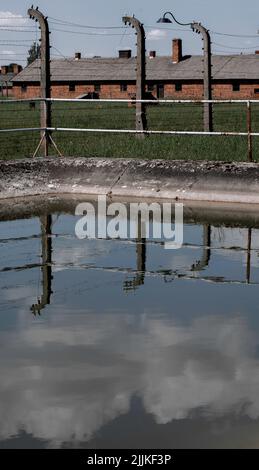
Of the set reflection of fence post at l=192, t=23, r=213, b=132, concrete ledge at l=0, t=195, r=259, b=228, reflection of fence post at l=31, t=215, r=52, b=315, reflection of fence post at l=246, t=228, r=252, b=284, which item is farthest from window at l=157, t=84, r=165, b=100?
reflection of fence post at l=246, t=228, r=252, b=284

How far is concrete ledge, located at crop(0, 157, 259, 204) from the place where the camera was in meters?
13.7

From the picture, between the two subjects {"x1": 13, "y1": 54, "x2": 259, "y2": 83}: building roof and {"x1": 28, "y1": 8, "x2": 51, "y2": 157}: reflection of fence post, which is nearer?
{"x1": 28, "y1": 8, "x2": 51, "y2": 157}: reflection of fence post

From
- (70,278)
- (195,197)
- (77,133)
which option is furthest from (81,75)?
(70,278)

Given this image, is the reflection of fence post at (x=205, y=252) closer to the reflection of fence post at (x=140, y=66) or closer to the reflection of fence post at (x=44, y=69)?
the reflection of fence post at (x=44, y=69)

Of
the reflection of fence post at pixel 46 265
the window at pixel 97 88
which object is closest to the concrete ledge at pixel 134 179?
the reflection of fence post at pixel 46 265

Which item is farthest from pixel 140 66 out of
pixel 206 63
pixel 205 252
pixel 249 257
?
pixel 249 257

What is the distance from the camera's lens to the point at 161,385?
5.38 metres

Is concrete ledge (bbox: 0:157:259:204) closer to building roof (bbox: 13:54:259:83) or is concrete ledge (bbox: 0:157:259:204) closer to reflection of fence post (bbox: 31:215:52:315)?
reflection of fence post (bbox: 31:215:52:315)

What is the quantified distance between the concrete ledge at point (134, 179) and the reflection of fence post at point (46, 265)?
2.36 m

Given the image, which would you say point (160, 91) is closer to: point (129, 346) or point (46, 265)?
point (46, 265)

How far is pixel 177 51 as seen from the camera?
85.4 meters

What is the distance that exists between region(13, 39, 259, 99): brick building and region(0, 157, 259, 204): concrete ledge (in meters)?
63.7

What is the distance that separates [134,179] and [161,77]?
7025cm

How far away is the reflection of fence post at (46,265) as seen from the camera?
7471mm
